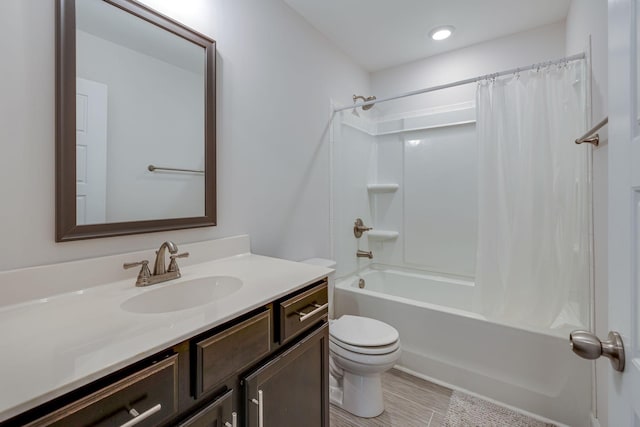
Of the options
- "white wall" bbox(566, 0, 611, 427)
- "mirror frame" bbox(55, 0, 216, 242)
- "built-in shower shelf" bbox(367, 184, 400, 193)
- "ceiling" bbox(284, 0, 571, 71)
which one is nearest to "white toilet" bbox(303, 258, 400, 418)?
"white wall" bbox(566, 0, 611, 427)

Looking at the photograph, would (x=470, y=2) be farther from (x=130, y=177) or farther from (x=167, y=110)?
(x=130, y=177)

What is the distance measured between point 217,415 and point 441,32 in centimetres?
272

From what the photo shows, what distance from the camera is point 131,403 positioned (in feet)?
1.91

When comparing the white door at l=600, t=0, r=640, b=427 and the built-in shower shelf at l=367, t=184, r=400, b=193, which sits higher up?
the built-in shower shelf at l=367, t=184, r=400, b=193

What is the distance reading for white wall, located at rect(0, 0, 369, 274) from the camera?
0.88 metres

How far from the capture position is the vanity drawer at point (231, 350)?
712mm

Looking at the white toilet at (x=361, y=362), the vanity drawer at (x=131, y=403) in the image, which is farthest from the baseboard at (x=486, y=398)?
the vanity drawer at (x=131, y=403)

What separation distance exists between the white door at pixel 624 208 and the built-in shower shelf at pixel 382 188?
7.25 ft

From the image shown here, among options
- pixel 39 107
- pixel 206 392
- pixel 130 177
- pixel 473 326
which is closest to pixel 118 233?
pixel 130 177

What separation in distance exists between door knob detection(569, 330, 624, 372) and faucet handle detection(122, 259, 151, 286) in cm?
126

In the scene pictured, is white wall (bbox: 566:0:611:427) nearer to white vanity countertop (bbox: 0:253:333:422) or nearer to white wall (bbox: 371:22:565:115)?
white wall (bbox: 371:22:565:115)

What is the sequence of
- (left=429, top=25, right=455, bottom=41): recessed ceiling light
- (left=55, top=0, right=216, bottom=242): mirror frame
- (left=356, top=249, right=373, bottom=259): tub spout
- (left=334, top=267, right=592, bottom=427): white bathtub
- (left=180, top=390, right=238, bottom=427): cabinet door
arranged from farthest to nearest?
(left=356, top=249, right=373, bottom=259): tub spout
(left=429, top=25, right=455, bottom=41): recessed ceiling light
(left=334, top=267, right=592, bottom=427): white bathtub
(left=55, top=0, right=216, bottom=242): mirror frame
(left=180, top=390, right=238, bottom=427): cabinet door

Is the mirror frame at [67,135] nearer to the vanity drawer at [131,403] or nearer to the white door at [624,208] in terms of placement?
the vanity drawer at [131,403]

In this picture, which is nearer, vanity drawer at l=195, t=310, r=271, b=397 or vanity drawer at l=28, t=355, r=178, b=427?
vanity drawer at l=28, t=355, r=178, b=427
